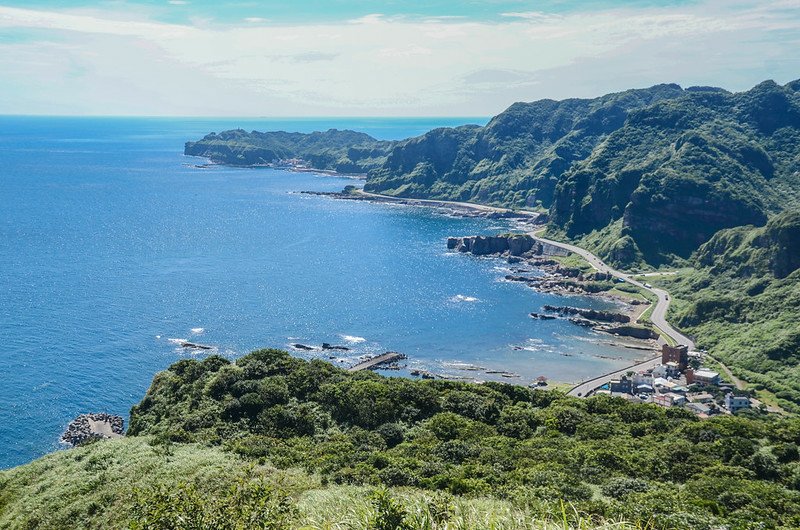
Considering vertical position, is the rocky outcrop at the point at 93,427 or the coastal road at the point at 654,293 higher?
→ the coastal road at the point at 654,293

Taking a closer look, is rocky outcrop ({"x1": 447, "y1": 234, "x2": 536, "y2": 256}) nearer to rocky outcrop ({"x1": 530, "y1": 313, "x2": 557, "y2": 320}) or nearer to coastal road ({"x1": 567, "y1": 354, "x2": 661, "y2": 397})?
rocky outcrop ({"x1": 530, "y1": 313, "x2": 557, "y2": 320})

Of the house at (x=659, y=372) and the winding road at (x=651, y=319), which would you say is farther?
the house at (x=659, y=372)

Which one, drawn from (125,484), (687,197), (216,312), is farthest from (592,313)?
(125,484)

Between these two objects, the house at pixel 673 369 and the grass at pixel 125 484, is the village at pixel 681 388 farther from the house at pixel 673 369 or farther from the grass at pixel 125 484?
the grass at pixel 125 484

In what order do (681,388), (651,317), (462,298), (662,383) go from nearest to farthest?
(681,388), (662,383), (651,317), (462,298)

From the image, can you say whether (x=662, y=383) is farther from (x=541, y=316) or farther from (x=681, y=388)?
(x=541, y=316)

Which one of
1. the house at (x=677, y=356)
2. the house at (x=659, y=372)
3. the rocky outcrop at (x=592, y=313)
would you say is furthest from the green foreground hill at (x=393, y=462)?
the rocky outcrop at (x=592, y=313)
